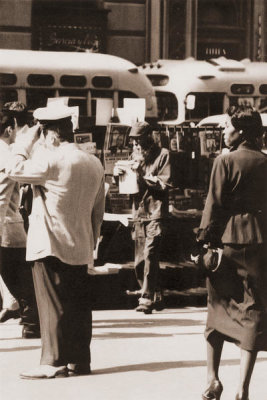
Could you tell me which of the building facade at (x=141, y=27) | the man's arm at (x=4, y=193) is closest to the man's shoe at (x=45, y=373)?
the man's arm at (x=4, y=193)

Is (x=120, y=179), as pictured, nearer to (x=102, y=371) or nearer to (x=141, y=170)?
(x=141, y=170)

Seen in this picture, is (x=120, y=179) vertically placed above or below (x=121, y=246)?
above

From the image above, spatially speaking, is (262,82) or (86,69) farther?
(262,82)

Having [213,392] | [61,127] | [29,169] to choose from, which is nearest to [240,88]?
[61,127]

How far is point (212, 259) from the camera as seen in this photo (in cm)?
643

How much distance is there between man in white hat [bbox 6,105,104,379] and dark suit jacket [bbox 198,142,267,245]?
3.58 ft

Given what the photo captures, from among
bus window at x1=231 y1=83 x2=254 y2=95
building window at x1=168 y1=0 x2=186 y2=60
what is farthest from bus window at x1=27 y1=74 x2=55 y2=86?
building window at x1=168 y1=0 x2=186 y2=60

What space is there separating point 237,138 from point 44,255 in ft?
5.13

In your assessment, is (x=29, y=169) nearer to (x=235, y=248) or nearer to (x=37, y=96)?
(x=235, y=248)

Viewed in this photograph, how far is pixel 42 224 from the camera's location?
7074 millimetres

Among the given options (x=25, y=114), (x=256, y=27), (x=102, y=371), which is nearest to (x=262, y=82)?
(x=256, y=27)

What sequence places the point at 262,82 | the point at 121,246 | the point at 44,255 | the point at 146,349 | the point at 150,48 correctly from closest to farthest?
the point at 44,255 → the point at 146,349 → the point at 121,246 → the point at 262,82 → the point at 150,48

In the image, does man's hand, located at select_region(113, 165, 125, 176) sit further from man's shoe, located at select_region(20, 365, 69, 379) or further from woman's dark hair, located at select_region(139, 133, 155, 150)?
man's shoe, located at select_region(20, 365, 69, 379)

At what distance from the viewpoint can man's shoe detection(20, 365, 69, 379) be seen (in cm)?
702
